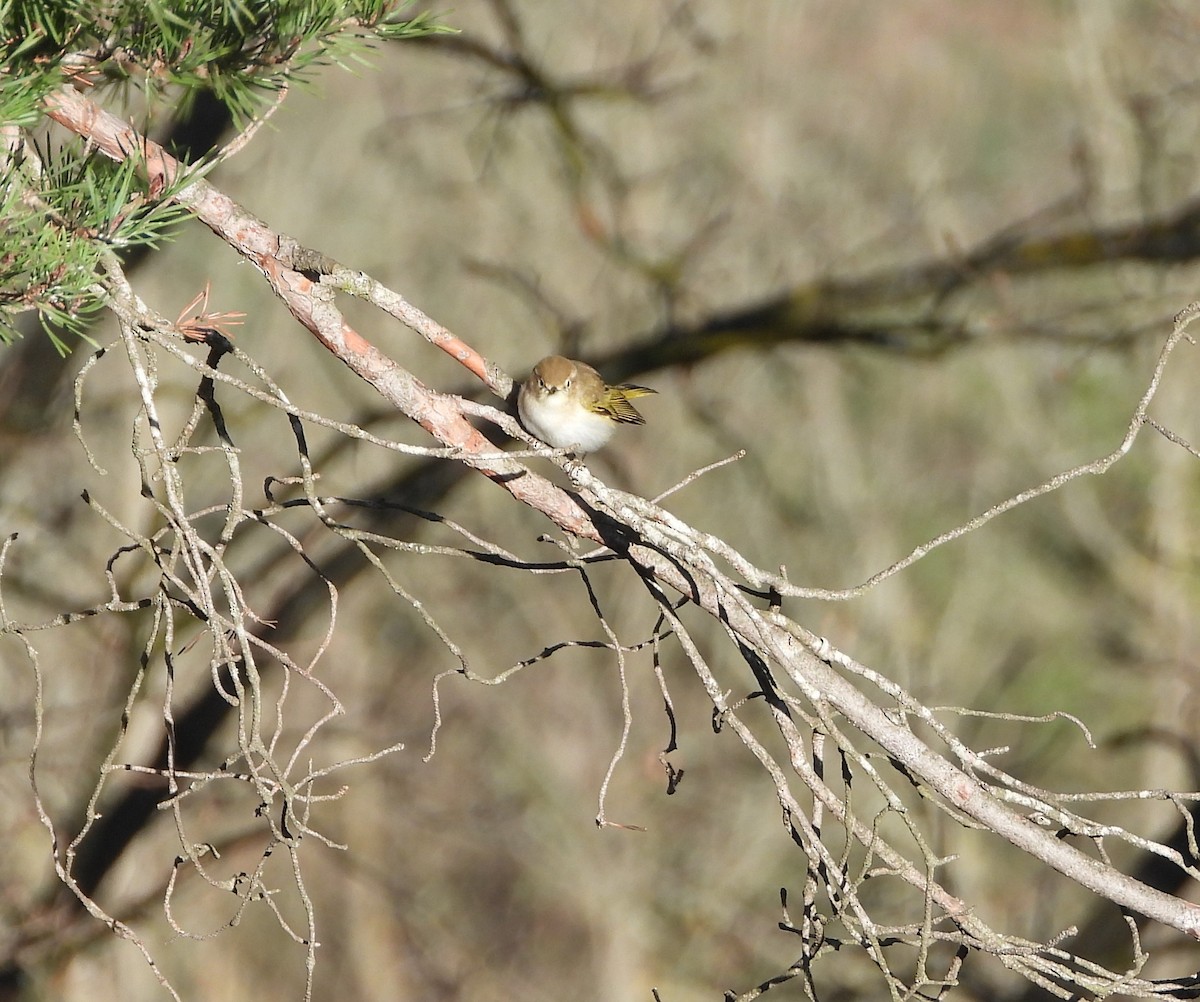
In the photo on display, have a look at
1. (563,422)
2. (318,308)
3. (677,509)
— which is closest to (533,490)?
(318,308)

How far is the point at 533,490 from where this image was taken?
2.01 metres

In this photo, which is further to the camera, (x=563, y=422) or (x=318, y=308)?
(x=563, y=422)

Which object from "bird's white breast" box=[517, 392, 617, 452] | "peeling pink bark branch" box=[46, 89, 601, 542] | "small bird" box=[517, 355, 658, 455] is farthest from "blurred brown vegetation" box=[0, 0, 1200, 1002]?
"peeling pink bark branch" box=[46, 89, 601, 542]

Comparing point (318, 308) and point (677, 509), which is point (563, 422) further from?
point (677, 509)

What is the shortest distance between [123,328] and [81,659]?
5.15 metres

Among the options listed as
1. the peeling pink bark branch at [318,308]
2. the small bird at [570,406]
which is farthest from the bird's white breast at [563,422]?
the peeling pink bark branch at [318,308]

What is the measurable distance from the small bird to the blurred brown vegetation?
2277 millimetres

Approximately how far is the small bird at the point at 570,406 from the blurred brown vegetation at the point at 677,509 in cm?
228

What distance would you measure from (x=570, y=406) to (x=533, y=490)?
144 cm

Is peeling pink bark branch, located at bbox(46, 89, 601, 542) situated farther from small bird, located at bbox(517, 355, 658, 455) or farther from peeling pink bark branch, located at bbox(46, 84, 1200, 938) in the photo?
small bird, located at bbox(517, 355, 658, 455)

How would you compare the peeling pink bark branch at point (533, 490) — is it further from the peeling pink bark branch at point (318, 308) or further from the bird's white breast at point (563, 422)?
the bird's white breast at point (563, 422)

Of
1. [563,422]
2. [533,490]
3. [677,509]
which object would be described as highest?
[677,509]

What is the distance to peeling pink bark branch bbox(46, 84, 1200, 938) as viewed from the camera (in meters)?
1.77

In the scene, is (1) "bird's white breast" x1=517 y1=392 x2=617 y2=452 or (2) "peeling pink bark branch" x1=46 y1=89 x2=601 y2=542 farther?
(1) "bird's white breast" x1=517 y1=392 x2=617 y2=452
